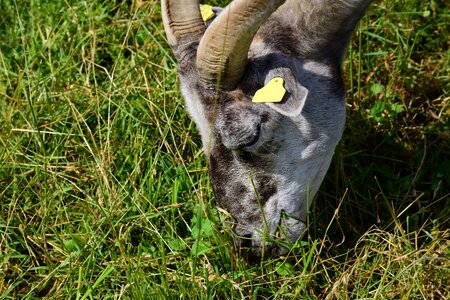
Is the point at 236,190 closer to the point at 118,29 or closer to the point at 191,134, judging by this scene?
the point at 191,134

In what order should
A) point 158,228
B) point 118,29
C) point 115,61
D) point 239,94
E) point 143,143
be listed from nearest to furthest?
point 239,94, point 158,228, point 143,143, point 115,61, point 118,29

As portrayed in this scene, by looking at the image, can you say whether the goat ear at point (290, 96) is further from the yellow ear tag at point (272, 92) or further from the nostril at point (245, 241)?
the nostril at point (245, 241)

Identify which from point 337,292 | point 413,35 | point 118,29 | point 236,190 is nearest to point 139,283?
point 236,190

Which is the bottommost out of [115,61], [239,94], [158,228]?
[158,228]

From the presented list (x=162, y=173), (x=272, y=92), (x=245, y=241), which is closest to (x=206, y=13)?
(x=272, y=92)

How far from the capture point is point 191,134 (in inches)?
233

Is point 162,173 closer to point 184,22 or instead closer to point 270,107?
point 184,22

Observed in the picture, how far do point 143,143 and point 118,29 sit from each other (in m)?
1.49

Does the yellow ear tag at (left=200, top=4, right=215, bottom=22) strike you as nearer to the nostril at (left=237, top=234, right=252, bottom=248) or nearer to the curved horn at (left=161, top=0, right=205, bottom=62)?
the curved horn at (left=161, top=0, right=205, bottom=62)

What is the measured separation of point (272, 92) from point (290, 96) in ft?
0.33

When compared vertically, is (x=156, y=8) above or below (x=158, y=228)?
above

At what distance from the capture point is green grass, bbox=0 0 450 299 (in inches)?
193

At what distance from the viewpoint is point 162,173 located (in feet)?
18.7

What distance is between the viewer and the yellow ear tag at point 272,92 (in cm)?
432
